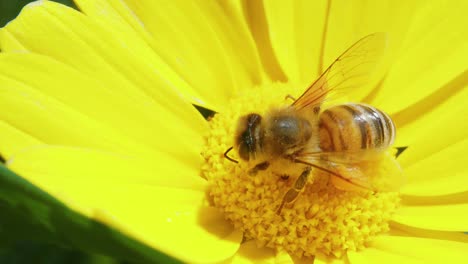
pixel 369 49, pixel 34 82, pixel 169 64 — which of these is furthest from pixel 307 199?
pixel 34 82

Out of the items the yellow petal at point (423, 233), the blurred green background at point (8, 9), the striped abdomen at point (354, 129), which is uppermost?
the striped abdomen at point (354, 129)

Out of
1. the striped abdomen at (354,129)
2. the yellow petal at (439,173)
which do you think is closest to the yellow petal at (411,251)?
the yellow petal at (439,173)

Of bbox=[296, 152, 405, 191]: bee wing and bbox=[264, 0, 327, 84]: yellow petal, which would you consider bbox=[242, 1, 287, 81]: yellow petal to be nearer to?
bbox=[264, 0, 327, 84]: yellow petal

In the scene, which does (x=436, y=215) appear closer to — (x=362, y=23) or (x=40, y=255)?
(x=362, y=23)

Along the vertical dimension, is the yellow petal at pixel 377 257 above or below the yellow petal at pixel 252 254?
above

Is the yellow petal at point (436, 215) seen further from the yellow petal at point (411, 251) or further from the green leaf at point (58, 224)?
the green leaf at point (58, 224)

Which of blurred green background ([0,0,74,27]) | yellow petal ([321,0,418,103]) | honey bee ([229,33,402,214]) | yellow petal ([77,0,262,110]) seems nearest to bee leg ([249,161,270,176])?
honey bee ([229,33,402,214])
